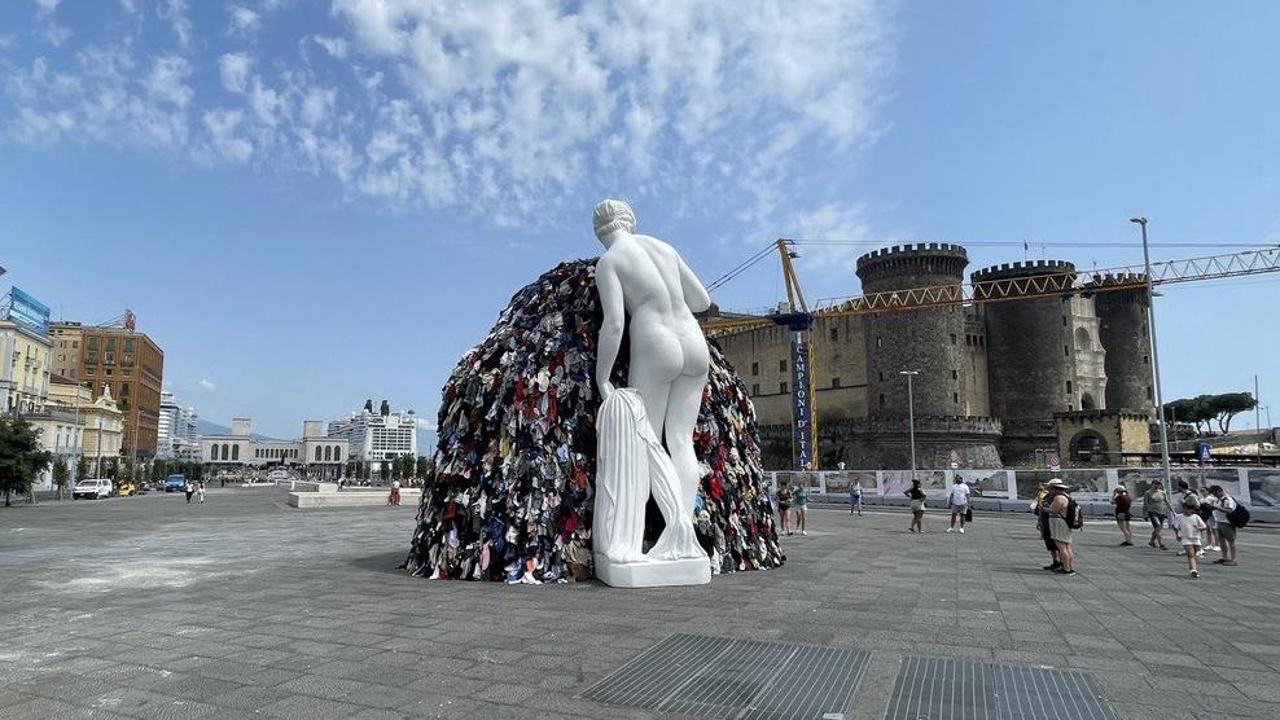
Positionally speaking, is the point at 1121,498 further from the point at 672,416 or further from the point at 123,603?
the point at 123,603

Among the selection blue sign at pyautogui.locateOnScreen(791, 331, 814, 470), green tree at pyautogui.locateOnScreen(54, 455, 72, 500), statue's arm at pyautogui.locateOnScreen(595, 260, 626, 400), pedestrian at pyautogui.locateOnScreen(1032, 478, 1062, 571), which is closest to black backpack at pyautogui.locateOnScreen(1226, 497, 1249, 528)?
pedestrian at pyautogui.locateOnScreen(1032, 478, 1062, 571)

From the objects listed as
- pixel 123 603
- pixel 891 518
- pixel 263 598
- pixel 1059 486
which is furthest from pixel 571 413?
pixel 891 518

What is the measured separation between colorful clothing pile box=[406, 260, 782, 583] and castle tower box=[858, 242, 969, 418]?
57724 millimetres

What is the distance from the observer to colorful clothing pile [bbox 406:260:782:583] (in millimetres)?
9812

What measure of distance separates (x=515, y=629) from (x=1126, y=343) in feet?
263

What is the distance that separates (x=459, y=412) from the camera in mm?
10898

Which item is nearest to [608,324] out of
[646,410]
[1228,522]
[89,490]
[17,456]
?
[646,410]

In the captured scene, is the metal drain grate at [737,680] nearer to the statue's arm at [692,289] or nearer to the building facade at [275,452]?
the statue's arm at [692,289]

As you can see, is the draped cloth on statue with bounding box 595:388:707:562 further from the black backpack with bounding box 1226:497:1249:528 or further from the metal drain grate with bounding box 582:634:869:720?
the black backpack with bounding box 1226:497:1249:528

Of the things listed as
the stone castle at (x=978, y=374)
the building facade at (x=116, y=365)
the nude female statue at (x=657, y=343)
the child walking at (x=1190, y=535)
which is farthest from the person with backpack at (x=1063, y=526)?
the building facade at (x=116, y=365)

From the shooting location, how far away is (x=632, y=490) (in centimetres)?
945

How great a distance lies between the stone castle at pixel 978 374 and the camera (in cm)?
6462

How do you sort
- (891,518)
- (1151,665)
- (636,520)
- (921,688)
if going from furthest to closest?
(891,518) → (636,520) → (1151,665) → (921,688)

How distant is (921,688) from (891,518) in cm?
2266
